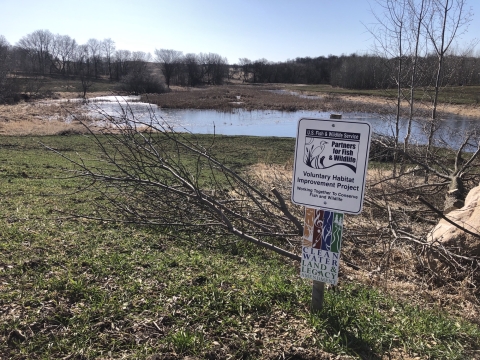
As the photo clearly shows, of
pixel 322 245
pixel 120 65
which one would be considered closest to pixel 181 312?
pixel 322 245

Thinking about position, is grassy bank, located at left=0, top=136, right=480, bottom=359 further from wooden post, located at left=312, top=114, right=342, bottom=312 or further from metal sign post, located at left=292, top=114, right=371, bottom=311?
metal sign post, located at left=292, top=114, right=371, bottom=311

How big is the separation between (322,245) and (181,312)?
1274mm

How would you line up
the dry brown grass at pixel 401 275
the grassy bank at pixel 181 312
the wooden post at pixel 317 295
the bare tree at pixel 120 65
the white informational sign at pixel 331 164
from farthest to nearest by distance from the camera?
1. the bare tree at pixel 120 65
2. the dry brown grass at pixel 401 275
3. the wooden post at pixel 317 295
4. the grassy bank at pixel 181 312
5. the white informational sign at pixel 331 164

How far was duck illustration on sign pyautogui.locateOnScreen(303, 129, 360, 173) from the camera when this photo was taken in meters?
2.47

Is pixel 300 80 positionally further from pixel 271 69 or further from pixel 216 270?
pixel 216 270

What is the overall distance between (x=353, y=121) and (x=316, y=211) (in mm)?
695

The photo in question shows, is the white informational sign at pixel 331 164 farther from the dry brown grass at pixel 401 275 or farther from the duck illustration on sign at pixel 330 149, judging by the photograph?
the dry brown grass at pixel 401 275

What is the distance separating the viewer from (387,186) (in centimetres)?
959

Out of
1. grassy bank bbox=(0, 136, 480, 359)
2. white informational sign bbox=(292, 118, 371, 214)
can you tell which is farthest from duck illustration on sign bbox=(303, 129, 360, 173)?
grassy bank bbox=(0, 136, 480, 359)

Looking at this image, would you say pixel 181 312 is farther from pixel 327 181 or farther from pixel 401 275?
pixel 401 275

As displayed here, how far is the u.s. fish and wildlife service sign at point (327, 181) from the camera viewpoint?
247 centimetres

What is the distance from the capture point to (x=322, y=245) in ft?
8.86

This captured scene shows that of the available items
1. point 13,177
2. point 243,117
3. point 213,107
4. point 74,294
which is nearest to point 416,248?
point 74,294

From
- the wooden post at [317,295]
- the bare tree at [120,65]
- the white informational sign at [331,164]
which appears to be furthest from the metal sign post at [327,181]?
the bare tree at [120,65]
